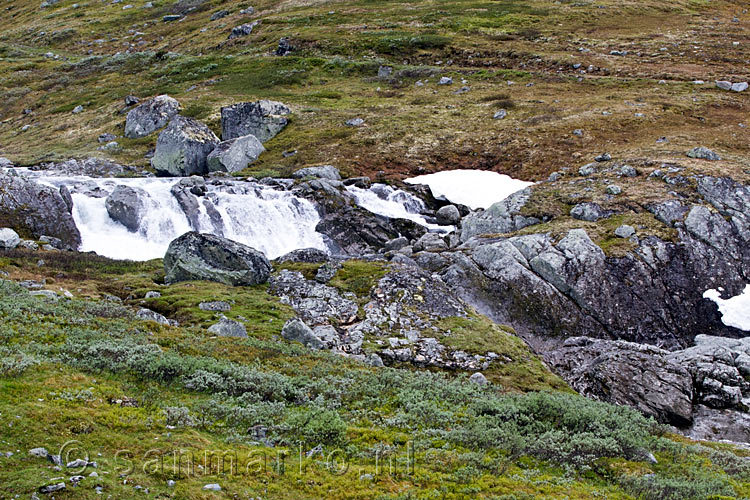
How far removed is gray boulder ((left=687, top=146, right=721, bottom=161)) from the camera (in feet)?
176

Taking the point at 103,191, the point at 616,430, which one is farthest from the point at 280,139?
the point at 616,430

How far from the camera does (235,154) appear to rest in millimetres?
67750

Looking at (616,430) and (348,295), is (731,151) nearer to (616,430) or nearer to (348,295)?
(348,295)

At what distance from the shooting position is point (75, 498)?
31.8ft

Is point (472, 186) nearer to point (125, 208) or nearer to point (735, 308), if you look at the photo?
point (735, 308)

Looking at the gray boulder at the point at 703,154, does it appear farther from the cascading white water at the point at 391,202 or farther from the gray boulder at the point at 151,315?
the gray boulder at the point at 151,315

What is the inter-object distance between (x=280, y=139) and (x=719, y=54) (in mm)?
69307

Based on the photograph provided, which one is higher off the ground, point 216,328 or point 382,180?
point 216,328

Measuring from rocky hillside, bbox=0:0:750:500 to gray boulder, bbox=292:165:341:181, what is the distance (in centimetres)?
24

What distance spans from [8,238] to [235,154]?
31.1m

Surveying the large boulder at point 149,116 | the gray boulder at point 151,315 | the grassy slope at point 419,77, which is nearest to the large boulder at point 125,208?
the grassy slope at point 419,77

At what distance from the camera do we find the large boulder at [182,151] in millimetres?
66125

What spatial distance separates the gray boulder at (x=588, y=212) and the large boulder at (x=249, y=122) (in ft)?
144

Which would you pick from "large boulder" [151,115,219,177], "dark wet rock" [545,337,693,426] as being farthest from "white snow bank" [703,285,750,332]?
"large boulder" [151,115,219,177]
